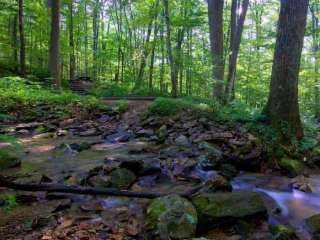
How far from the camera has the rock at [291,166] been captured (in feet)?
18.8

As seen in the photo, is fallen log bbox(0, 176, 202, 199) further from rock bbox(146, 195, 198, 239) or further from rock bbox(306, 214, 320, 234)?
rock bbox(306, 214, 320, 234)

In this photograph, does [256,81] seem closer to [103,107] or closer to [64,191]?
[103,107]

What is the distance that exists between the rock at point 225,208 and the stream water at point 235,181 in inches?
12.7

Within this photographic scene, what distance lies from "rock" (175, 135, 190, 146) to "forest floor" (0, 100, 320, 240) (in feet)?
0.06

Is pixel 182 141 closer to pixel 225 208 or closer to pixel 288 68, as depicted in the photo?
pixel 288 68

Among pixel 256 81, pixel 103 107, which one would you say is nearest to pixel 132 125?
pixel 103 107

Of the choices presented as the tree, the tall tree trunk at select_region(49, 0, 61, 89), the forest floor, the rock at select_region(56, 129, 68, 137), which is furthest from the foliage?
the tall tree trunk at select_region(49, 0, 61, 89)

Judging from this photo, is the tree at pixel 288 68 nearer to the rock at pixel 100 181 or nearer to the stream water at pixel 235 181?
the stream water at pixel 235 181

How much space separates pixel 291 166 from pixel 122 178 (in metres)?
3.39

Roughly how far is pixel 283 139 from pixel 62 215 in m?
4.96

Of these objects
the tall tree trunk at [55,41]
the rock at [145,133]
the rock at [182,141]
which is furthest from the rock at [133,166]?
the tall tree trunk at [55,41]

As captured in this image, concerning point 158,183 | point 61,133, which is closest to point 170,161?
point 158,183

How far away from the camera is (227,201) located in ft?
12.1

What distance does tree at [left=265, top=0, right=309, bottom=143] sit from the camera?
6629mm
